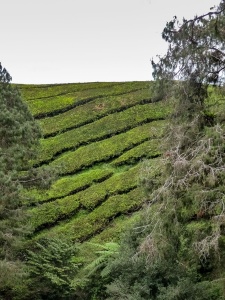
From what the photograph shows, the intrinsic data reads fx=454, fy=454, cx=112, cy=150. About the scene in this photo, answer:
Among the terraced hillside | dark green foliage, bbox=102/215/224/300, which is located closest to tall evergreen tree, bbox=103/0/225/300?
dark green foliage, bbox=102/215/224/300

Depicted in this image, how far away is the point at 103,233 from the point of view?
24.5 meters

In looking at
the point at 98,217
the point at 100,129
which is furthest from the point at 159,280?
the point at 100,129

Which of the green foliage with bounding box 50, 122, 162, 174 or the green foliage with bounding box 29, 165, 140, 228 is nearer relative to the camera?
the green foliage with bounding box 29, 165, 140, 228

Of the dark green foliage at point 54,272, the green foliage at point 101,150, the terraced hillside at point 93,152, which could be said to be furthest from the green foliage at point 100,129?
the dark green foliage at point 54,272

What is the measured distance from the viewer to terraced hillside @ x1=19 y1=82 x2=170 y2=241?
85.5 feet

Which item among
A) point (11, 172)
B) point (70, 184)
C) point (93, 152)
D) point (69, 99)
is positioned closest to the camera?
point (11, 172)

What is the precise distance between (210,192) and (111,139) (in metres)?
23.9

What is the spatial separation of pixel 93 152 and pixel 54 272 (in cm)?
1628

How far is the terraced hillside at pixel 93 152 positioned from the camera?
26047 millimetres

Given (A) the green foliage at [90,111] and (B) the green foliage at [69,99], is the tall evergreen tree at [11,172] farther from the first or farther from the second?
(B) the green foliage at [69,99]

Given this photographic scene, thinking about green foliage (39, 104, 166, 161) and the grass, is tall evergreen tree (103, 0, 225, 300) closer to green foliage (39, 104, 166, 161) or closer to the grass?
green foliage (39, 104, 166, 161)

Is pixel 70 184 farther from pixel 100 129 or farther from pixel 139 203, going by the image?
pixel 100 129

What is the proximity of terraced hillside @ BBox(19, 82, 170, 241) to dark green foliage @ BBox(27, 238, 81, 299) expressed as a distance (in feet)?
8.75

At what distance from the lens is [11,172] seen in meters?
17.7
